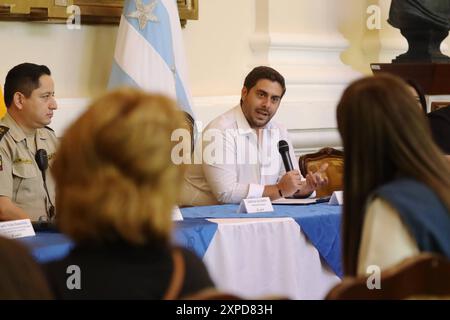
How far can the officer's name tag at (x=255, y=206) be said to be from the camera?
4.04 metres

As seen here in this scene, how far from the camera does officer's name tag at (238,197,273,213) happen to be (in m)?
4.04

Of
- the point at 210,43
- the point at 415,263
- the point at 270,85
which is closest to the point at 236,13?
the point at 210,43

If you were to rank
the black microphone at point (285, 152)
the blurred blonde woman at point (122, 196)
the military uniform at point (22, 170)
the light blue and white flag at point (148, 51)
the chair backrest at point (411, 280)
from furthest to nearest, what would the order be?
the light blue and white flag at point (148, 51), the black microphone at point (285, 152), the military uniform at point (22, 170), the chair backrest at point (411, 280), the blurred blonde woman at point (122, 196)

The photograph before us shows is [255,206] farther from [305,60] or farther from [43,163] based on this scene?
[305,60]

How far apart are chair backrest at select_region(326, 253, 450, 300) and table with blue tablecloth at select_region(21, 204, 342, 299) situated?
6.07 ft

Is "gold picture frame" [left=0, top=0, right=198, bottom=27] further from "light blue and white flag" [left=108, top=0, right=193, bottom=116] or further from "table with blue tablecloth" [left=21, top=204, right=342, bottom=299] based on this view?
"table with blue tablecloth" [left=21, top=204, right=342, bottom=299]

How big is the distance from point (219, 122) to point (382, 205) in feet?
9.25

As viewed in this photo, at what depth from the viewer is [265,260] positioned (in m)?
3.80

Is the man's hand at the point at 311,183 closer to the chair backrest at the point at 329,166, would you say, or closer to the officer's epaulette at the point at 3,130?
the chair backrest at the point at 329,166

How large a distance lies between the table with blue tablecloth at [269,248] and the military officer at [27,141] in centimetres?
67

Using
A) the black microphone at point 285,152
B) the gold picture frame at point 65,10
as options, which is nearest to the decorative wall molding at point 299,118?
the gold picture frame at point 65,10

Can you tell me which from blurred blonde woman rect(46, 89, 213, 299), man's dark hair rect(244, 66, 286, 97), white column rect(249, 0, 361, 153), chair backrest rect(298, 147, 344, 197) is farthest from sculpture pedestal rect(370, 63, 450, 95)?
blurred blonde woman rect(46, 89, 213, 299)

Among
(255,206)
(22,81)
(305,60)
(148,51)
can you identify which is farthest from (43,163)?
(305,60)

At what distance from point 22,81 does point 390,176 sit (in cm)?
244
